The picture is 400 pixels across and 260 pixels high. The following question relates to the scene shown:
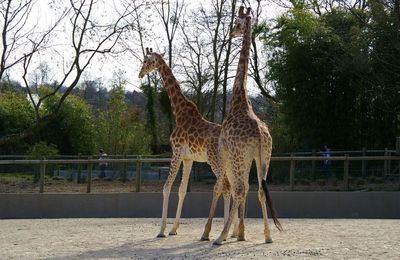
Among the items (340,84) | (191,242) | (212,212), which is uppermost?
(340,84)

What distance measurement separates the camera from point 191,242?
32.5ft

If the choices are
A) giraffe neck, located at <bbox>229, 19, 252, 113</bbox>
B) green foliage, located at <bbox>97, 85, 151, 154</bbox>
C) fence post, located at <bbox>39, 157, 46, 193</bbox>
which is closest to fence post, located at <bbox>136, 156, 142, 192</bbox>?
fence post, located at <bbox>39, 157, 46, 193</bbox>

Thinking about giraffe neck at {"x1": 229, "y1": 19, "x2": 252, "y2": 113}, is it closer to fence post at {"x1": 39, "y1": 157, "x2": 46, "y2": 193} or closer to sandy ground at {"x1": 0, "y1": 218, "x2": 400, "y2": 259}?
sandy ground at {"x1": 0, "y1": 218, "x2": 400, "y2": 259}

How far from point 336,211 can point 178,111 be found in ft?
19.2

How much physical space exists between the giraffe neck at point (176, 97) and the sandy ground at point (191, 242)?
210 cm

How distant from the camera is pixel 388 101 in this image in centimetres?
2202

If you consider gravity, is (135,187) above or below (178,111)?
below

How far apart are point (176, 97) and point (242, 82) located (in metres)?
1.66

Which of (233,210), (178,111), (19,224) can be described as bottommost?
(19,224)

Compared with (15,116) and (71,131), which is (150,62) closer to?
(71,131)

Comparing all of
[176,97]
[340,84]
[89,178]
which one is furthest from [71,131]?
[176,97]

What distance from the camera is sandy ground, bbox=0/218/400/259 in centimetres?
833

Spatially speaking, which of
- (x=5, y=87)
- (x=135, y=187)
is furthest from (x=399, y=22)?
(x=5, y=87)

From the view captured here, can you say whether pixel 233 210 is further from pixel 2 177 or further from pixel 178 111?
pixel 2 177
